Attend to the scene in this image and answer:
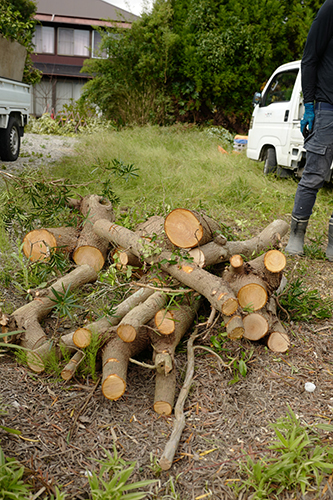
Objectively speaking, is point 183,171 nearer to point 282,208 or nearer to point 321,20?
point 282,208

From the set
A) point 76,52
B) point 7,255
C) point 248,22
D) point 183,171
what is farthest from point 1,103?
point 76,52

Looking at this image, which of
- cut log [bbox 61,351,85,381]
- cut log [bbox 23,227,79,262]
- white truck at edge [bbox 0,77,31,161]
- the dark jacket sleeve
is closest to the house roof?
white truck at edge [bbox 0,77,31,161]

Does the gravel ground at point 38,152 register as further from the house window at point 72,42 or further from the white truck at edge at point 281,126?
the house window at point 72,42

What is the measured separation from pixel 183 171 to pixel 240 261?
4.14 metres

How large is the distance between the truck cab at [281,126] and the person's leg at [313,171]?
2.67 meters

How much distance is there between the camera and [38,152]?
31.2 feet

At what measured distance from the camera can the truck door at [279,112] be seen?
6535mm

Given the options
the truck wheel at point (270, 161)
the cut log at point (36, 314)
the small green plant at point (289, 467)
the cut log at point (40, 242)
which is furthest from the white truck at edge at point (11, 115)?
the small green plant at point (289, 467)

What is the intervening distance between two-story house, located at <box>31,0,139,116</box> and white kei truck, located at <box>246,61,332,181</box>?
16.1 m

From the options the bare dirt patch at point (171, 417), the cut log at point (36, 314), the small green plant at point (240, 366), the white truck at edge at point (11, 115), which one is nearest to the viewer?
the bare dirt patch at point (171, 417)

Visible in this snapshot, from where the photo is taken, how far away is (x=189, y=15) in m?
11.7

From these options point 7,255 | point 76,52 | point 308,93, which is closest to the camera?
point 7,255

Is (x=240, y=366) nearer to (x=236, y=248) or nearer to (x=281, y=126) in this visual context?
(x=236, y=248)

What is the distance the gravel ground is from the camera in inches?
309
